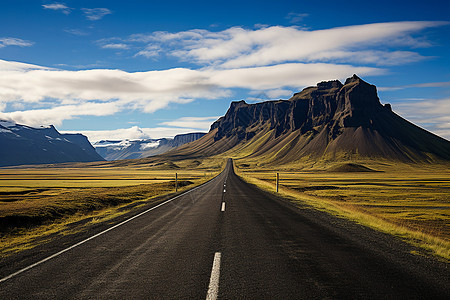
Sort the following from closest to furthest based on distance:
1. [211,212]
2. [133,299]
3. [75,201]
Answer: [133,299] < [211,212] < [75,201]

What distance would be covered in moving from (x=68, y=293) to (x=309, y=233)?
7601mm

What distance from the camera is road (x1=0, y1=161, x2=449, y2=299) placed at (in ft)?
17.3

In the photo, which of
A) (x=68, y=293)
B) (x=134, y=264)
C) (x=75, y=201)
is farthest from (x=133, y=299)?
(x=75, y=201)

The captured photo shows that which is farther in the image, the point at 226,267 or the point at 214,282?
the point at 226,267

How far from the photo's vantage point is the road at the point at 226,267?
17.3 feet

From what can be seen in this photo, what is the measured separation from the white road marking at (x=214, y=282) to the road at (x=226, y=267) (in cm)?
2

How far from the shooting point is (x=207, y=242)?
29.1 ft

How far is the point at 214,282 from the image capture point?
5.62m

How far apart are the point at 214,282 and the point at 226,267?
933 mm

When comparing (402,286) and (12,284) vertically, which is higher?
(402,286)

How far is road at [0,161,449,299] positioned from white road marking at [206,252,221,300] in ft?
0.06

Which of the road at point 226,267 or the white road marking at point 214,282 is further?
the road at point 226,267

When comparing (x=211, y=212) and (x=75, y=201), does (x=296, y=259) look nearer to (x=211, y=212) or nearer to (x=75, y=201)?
(x=211, y=212)

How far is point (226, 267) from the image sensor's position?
652cm
